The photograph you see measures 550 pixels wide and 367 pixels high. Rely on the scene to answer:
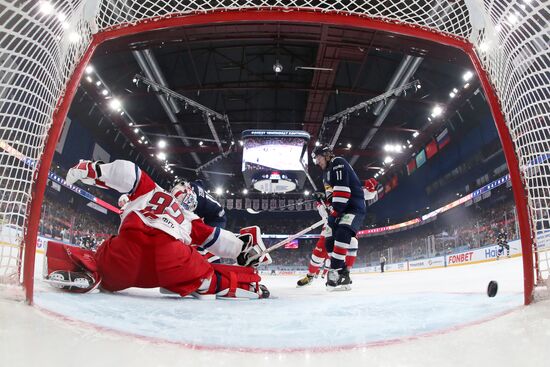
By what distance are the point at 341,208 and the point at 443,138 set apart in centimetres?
1208

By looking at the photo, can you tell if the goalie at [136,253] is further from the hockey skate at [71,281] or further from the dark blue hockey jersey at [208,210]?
the dark blue hockey jersey at [208,210]

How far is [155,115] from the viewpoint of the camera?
12.2 metres

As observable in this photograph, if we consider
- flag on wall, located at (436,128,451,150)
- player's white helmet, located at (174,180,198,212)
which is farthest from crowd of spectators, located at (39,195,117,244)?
flag on wall, located at (436,128,451,150)

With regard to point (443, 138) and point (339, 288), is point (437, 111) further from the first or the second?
point (339, 288)

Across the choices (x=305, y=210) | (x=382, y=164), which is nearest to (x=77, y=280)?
(x=382, y=164)

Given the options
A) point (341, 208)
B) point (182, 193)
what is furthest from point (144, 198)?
point (341, 208)

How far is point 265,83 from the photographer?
9.90m

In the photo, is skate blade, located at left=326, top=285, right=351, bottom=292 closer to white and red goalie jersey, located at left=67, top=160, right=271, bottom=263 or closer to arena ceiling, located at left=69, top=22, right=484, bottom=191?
white and red goalie jersey, located at left=67, top=160, right=271, bottom=263

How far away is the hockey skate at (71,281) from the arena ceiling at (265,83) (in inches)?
223

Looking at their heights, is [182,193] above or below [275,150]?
below

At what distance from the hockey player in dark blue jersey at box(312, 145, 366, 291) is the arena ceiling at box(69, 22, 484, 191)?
4390 mm

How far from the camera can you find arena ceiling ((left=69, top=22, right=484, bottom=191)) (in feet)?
24.6

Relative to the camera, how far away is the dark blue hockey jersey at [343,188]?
2895mm

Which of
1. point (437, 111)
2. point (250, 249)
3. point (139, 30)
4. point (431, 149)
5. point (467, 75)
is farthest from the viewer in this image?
point (431, 149)
